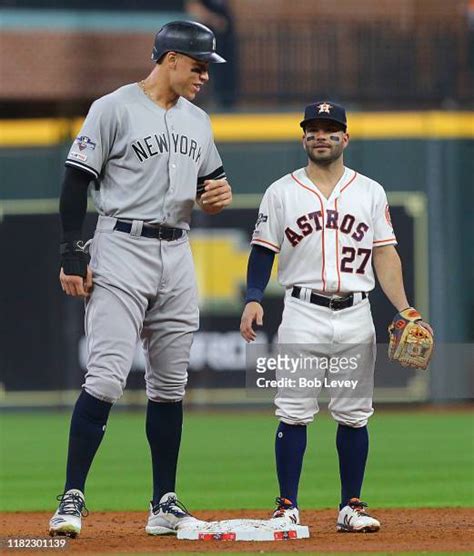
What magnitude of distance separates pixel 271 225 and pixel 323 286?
362 mm

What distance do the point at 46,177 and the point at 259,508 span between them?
34.4ft

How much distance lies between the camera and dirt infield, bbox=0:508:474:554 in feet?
19.4

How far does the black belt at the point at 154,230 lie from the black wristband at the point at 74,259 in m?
0.21

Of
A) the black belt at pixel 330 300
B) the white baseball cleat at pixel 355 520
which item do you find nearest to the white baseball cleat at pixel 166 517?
the white baseball cleat at pixel 355 520

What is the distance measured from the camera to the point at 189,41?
255 inches

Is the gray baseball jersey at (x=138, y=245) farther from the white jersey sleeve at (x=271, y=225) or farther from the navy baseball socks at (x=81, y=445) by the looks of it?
the white jersey sleeve at (x=271, y=225)

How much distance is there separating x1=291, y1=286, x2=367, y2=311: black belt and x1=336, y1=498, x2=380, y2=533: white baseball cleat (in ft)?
2.83

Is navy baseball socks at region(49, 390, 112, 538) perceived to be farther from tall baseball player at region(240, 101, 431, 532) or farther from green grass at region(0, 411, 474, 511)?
green grass at region(0, 411, 474, 511)

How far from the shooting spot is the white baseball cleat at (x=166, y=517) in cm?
655

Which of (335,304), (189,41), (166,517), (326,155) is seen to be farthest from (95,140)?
(166,517)

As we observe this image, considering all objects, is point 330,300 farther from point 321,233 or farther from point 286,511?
point 286,511

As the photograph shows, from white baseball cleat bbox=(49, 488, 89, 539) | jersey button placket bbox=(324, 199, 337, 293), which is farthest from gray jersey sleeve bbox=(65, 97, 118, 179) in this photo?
white baseball cleat bbox=(49, 488, 89, 539)

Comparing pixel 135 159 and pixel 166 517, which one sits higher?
pixel 135 159

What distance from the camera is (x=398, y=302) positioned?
675 centimetres
